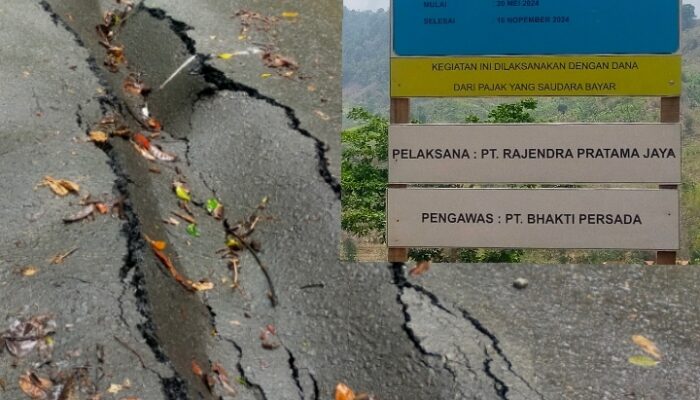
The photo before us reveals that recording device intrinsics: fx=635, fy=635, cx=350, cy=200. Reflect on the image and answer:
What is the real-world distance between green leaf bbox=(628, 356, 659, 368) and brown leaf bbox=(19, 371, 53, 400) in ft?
7.08

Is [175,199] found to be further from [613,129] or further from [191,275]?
[613,129]

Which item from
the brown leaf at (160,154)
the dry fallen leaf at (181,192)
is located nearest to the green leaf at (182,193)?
the dry fallen leaf at (181,192)

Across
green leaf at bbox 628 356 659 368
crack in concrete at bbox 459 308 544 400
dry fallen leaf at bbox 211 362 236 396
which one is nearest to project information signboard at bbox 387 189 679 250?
crack in concrete at bbox 459 308 544 400

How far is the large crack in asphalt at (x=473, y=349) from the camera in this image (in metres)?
2.44

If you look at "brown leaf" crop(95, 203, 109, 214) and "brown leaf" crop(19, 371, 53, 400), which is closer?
"brown leaf" crop(19, 371, 53, 400)

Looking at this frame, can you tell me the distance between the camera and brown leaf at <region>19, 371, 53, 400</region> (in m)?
2.06

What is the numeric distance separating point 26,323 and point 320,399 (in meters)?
1.10

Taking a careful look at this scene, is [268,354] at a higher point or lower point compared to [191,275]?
lower

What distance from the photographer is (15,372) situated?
6.96ft

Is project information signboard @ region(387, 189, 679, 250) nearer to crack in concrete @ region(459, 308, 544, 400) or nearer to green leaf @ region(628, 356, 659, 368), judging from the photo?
crack in concrete @ region(459, 308, 544, 400)

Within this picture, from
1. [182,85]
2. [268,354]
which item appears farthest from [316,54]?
[268,354]

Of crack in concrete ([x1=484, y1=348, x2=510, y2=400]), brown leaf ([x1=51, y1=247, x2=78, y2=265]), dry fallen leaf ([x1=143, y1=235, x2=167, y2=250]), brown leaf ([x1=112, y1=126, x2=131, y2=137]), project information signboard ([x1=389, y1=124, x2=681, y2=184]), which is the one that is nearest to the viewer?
crack in concrete ([x1=484, y1=348, x2=510, y2=400])

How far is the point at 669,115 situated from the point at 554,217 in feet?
2.34

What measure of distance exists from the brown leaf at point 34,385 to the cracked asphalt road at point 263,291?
0.10 feet
